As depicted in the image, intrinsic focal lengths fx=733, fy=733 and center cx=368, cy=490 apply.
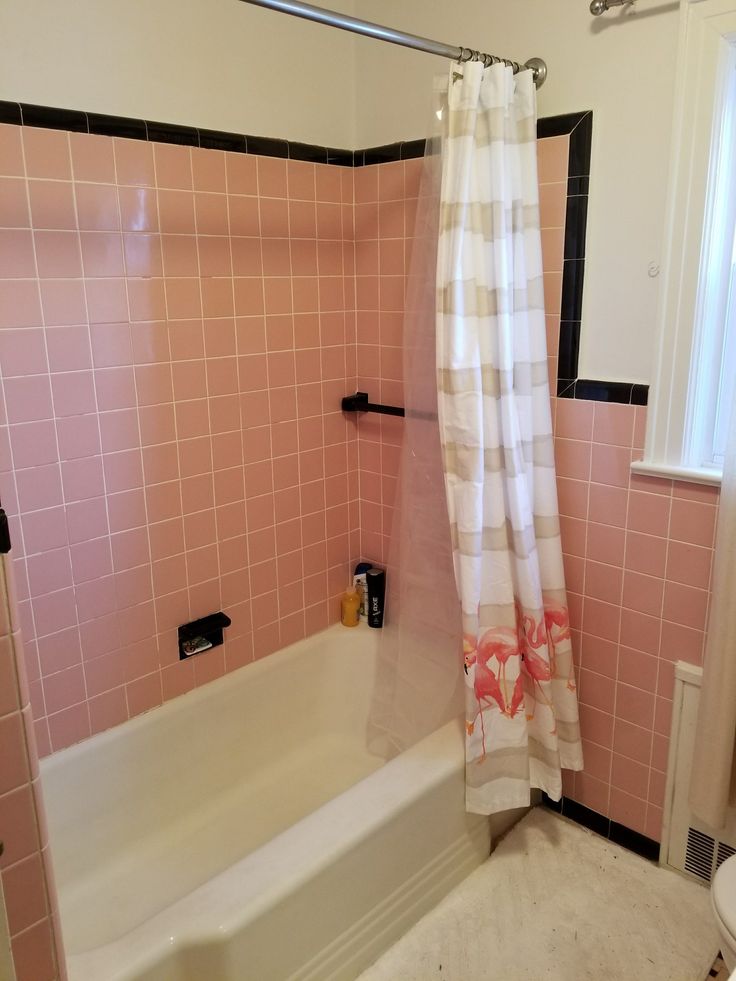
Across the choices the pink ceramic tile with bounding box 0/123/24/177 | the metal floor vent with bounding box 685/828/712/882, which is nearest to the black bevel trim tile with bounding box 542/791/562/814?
the metal floor vent with bounding box 685/828/712/882

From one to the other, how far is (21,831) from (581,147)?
1707 millimetres

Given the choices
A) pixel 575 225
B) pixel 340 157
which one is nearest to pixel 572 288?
pixel 575 225

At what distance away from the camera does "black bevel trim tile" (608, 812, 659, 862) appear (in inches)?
76.1

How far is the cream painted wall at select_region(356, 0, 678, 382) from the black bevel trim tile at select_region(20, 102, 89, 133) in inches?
38.2

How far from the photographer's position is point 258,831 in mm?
1994

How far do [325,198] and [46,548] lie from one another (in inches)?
49.0

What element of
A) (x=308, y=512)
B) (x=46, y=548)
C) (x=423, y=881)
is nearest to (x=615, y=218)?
(x=308, y=512)

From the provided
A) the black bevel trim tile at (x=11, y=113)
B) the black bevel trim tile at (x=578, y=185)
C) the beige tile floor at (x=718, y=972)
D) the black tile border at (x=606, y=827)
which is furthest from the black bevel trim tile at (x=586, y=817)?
the black bevel trim tile at (x=11, y=113)

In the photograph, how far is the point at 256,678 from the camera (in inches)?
85.3

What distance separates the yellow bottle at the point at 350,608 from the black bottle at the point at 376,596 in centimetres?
5

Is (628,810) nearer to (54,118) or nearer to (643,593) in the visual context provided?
(643,593)

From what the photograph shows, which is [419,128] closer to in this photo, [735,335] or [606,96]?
[606,96]

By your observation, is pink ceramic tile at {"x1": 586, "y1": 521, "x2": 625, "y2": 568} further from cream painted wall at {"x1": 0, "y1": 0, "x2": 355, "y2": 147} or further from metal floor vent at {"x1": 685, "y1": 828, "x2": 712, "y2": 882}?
cream painted wall at {"x1": 0, "y1": 0, "x2": 355, "y2": 147}

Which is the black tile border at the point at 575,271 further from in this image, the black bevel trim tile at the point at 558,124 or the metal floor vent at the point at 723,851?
the metal floor vent at the point at 723,851
